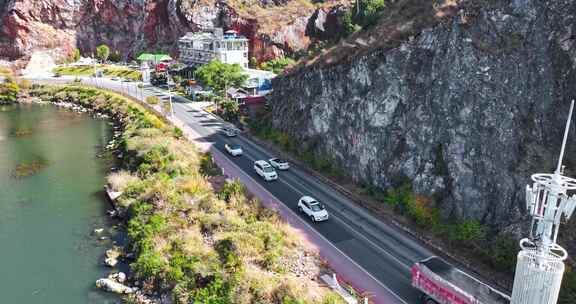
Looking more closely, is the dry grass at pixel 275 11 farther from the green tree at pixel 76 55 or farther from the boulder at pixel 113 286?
the boulder at pixel 113 286

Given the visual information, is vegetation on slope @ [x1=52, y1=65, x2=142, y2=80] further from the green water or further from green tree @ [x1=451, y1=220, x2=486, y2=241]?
green tree @ [x1=451, y1=220, x2=486, y2=241]

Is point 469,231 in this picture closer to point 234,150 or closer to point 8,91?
point 234,150

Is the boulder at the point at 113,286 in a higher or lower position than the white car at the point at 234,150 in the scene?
lower

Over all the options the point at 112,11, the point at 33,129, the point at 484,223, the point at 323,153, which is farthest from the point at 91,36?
the point at 484,223

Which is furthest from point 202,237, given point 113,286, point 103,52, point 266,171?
point 103,52

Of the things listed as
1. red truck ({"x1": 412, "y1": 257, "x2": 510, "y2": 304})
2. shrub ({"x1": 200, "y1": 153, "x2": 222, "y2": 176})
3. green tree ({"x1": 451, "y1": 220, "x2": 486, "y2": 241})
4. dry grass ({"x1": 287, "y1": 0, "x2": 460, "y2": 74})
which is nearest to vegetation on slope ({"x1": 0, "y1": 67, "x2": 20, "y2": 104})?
shrub ({"x1": 200, "y1": 153, "x2": 222, "y2": 176})

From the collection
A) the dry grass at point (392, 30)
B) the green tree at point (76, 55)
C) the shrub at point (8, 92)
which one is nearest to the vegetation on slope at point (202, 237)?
the dry grass at point (392, 30)
